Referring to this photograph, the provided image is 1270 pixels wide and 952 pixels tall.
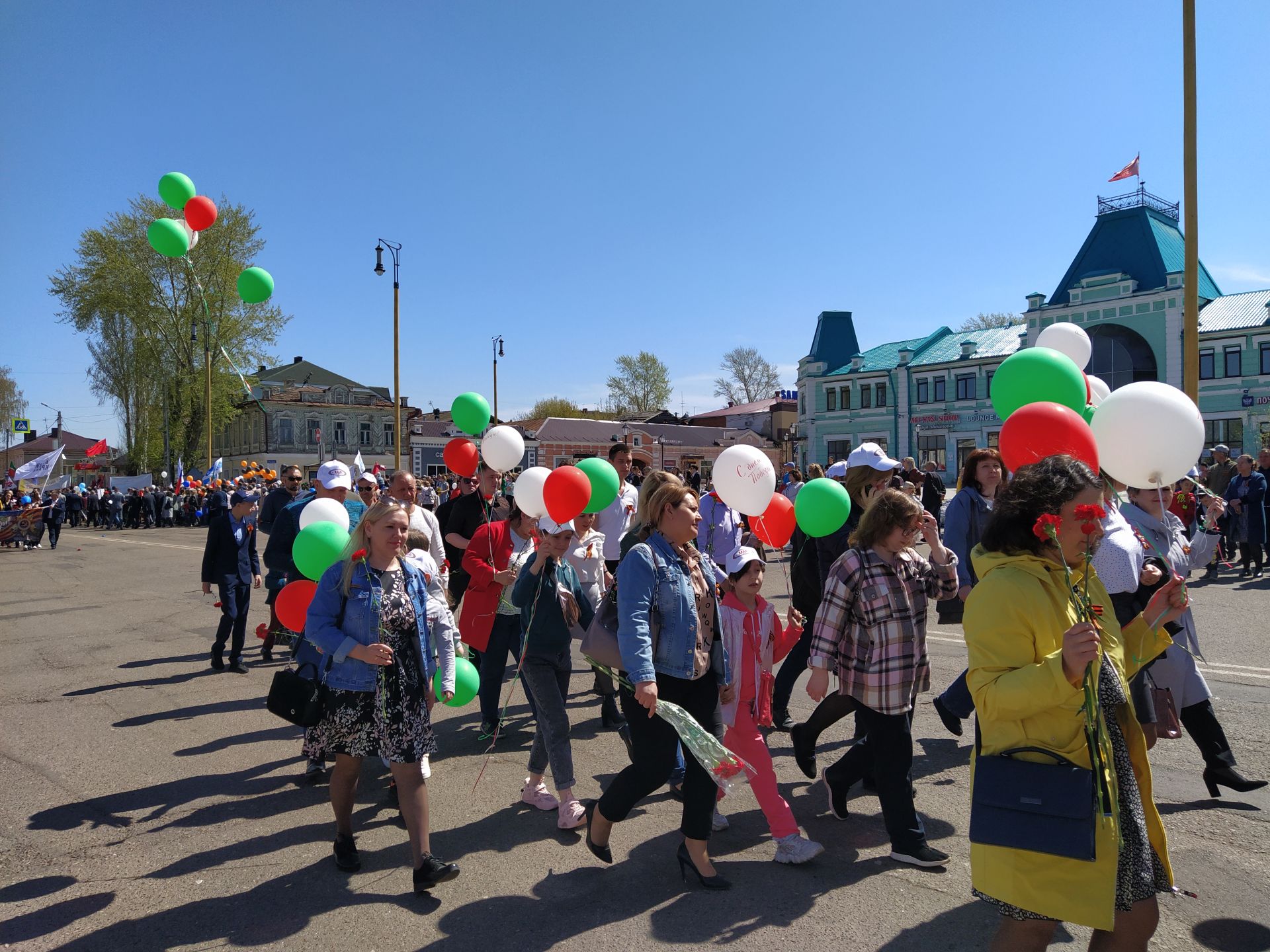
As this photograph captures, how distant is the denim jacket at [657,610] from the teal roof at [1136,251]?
45.2 m

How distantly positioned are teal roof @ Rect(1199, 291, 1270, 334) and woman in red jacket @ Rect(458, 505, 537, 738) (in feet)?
139

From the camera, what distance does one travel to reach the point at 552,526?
5.14m

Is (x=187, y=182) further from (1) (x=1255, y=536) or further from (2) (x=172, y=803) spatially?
(1) (x=1255, y=536)

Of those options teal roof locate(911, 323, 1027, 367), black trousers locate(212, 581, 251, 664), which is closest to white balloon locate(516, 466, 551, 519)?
black trousers locate(212, 581, 251, 664)

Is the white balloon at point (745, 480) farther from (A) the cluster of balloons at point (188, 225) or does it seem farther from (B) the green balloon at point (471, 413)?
(A) the cluster of balloons at point (188, 225)

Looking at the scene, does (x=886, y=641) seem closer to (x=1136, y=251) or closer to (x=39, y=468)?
(x=39, y=468)

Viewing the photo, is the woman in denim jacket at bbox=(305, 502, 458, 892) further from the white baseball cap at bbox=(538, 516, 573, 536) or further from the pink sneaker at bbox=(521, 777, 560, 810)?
the white baseball cap at bbox=(538, 516, 573, 536)

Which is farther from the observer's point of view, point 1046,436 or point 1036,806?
point 1046,436

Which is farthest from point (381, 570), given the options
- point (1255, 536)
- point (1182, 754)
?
point (1255, 536)

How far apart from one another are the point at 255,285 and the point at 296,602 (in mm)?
4657

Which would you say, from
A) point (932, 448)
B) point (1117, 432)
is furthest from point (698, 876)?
point (932, 448)

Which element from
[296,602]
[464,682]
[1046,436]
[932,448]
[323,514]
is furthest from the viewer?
[932,448]

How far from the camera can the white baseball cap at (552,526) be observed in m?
4.73

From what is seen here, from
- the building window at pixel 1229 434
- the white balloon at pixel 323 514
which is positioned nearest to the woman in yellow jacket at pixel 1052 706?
the white balloon at pixel 323 514
